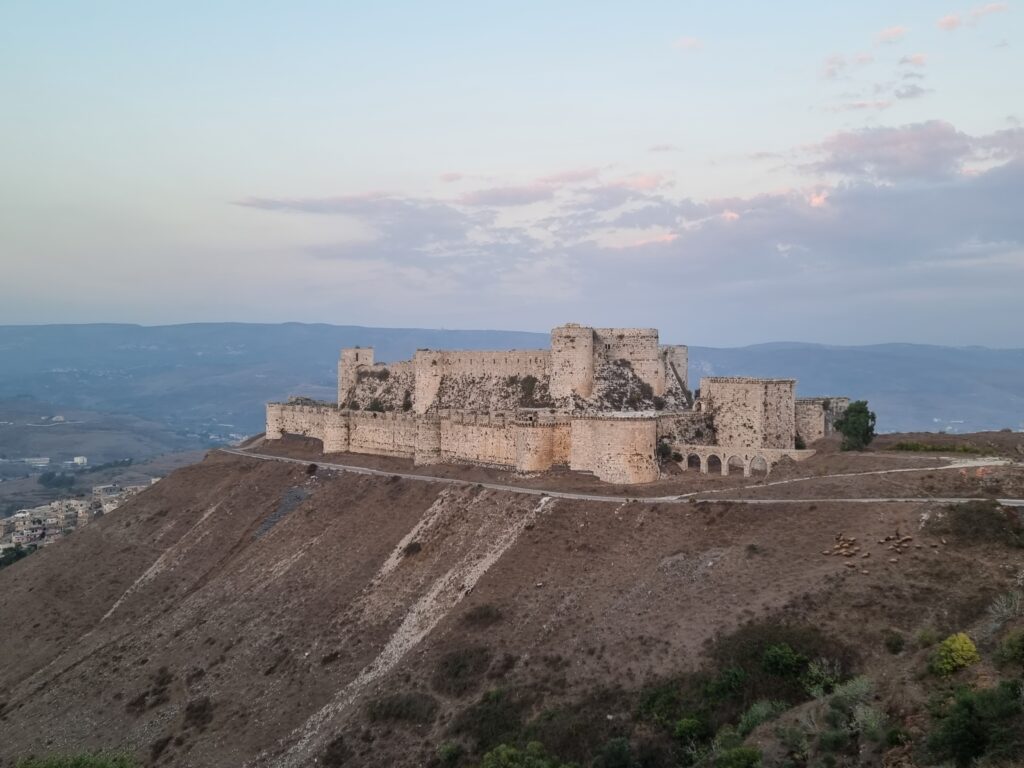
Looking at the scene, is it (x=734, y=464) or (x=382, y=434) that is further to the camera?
(x=382, y=434)

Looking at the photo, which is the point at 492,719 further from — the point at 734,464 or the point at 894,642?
the point at 734,464

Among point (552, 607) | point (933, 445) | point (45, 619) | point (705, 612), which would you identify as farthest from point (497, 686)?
point (45, 619)

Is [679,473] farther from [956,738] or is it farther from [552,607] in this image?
[956,738]

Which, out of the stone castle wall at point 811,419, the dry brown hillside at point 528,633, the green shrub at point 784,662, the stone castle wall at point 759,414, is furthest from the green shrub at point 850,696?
the stone castle wall at point 811,419

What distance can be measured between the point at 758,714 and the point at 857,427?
27097mm

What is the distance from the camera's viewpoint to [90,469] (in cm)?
19862

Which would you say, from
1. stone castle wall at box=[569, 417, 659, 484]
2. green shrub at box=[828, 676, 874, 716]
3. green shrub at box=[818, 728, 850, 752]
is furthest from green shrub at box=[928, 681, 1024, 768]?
stone castle wall at box=[569, 417, 659, 484]

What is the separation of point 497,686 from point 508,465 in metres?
23.7

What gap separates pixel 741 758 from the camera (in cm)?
2061

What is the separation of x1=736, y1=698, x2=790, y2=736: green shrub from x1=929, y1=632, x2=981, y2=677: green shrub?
5148 millimetres

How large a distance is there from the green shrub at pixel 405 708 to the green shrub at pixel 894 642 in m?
17.0

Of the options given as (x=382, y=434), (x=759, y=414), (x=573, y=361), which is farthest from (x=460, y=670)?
(x=382, y=434)

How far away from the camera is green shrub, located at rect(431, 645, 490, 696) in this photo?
3291 centimetres

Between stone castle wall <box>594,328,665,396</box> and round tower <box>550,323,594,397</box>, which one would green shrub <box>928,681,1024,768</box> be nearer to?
round tower <box>550,323,594,397</box>
